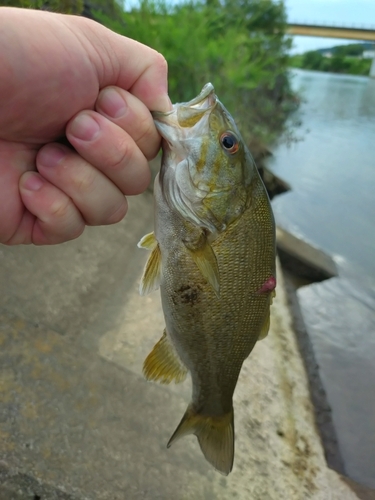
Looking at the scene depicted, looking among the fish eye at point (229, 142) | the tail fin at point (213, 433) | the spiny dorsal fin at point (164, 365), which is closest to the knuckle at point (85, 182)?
the fish eye at point (229, 142)

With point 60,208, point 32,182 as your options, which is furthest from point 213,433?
point 32,182

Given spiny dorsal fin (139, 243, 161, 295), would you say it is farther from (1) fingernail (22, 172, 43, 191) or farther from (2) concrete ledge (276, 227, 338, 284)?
(2) concrete ledge (276, 227, 338, 284)

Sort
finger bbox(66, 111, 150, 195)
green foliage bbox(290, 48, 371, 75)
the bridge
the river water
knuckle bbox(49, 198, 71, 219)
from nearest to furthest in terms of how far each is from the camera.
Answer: finger bbox(66, 111, 150, 195), knuckle bbox(49, 198, 71, 219), the river water, the bridge, green foliage bbox(290, 48, 371, 75)

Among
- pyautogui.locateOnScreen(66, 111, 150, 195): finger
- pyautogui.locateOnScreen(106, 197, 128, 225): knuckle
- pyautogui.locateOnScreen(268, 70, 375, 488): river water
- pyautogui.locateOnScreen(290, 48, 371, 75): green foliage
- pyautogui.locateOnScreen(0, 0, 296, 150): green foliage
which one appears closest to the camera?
pyautogui.locateOnScreen(66, 111, 150, 195): finger

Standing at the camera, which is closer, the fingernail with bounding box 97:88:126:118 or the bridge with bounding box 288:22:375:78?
the fingernail with bounding box 97:88:126:118

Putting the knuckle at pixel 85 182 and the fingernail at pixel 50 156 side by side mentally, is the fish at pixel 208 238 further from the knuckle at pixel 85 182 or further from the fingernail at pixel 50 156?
the fingernail at pixel 50 156

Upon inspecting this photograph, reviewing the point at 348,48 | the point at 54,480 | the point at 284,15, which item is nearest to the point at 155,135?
the point at 54,480

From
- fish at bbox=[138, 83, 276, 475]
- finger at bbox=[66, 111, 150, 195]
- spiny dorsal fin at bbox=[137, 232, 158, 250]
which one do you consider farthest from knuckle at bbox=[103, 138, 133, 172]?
spiny dorsal fin at bbox=[137, 232, 158, 250]

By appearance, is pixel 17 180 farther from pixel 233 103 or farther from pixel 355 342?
pixel 233 103
